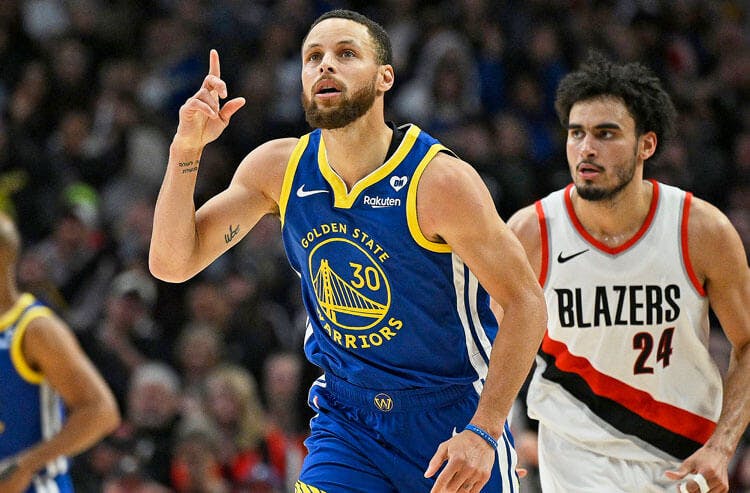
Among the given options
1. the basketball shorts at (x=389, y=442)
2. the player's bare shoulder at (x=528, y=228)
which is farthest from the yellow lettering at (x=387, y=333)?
the player's bare shoulder at (x=528, y=228)

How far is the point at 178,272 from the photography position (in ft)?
15.8

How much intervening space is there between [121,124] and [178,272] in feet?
23.3

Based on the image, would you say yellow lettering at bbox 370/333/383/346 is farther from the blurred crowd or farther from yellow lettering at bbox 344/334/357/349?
the blurred crowd

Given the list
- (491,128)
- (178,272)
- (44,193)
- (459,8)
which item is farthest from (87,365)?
(459,8)

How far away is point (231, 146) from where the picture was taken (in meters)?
11.7

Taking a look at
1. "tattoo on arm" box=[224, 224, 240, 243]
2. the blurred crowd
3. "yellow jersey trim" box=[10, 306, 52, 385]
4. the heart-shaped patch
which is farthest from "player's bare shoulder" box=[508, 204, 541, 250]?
the blurred crowd

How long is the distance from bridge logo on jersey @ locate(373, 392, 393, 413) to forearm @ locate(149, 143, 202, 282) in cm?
91

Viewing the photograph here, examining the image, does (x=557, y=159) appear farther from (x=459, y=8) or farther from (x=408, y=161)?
(x=408, y=161)

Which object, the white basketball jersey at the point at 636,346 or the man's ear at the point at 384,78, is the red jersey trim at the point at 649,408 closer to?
the white basketball jersey at the point at 636,346

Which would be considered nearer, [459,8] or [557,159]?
[557,159]

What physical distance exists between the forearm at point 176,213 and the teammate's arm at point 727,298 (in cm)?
223

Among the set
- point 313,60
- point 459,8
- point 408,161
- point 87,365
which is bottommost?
point 87,365

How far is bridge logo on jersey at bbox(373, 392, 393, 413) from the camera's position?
15.6ft

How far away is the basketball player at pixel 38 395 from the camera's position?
19.6 ft
